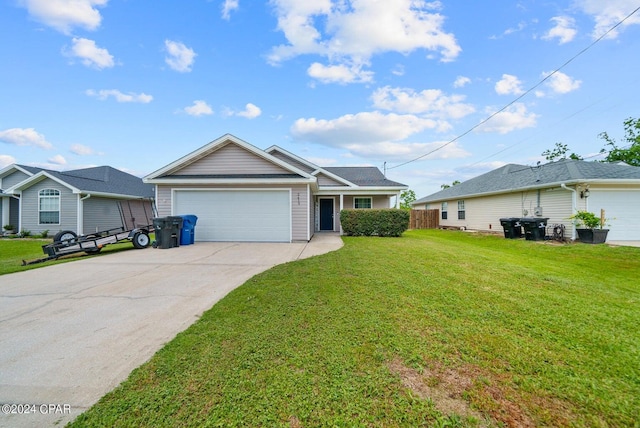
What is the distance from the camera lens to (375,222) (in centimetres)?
1302

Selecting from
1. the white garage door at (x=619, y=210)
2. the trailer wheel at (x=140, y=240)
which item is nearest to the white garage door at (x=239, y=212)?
the trailer wheel at (x=140, y=240)

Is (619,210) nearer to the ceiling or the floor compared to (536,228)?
nearer to the ceiling

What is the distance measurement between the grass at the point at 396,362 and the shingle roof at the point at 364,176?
1189cm

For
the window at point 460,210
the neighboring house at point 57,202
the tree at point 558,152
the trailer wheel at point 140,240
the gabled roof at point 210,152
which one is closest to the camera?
the trailer wheel at point 140,240

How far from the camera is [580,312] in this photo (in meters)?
3.53

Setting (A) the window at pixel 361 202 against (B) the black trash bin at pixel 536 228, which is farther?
(A) the window at pixel 361 202

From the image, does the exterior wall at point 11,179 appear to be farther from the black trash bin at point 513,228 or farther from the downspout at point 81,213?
the black trash bin at point 513,228

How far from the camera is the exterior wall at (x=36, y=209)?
14.3 meters

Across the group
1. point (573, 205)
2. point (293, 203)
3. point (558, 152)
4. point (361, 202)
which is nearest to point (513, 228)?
point (573, 205)

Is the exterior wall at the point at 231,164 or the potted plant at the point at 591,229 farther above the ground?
the exterior wall at the point at 231,164

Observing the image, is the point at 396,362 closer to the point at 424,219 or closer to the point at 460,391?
the point at 460,391

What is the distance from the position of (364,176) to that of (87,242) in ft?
46.7

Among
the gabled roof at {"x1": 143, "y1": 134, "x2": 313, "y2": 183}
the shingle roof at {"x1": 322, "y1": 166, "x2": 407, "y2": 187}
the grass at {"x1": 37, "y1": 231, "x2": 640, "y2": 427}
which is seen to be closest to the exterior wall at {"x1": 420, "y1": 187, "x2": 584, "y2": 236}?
the shingle roof at {"x1": 322, "y1": 166, "x2": 407, "y2": 187}

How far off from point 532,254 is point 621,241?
20.8 ft
